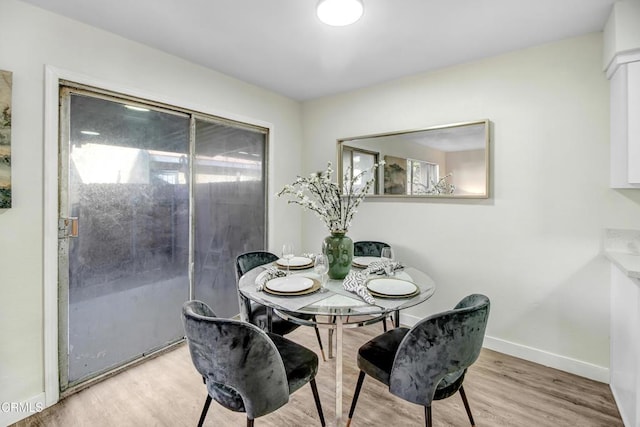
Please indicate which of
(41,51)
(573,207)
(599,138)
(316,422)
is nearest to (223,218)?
(41,51)

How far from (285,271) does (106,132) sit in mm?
1642

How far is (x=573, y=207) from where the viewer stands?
2.25 meters

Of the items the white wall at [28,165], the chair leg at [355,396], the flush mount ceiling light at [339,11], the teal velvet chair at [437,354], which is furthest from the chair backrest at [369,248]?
the white wall at [28,165]

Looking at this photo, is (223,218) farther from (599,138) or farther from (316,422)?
(599,138)

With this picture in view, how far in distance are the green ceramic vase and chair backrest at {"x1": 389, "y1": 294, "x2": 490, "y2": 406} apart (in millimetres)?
665

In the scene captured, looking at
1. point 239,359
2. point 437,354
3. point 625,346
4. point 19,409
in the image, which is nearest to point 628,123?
point 625,346

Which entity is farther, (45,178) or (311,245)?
(311,245)

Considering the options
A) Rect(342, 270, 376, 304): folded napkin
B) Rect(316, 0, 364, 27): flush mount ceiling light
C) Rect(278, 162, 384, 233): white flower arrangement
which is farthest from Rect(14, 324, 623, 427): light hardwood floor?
Rect(316, 0, 364, 27): flush mount ceiling light

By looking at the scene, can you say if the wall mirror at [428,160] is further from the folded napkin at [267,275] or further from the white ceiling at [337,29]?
the folded napkin at [267,275]

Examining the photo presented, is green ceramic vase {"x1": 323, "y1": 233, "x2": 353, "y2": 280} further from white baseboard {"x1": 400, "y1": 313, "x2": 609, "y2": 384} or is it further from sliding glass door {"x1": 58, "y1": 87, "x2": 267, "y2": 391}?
white baseboard {"x1": 400, "y1": 313, "x2": 609, "y2": 384}

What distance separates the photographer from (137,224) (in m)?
2.39

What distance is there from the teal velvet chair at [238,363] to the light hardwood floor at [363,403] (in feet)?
2.03

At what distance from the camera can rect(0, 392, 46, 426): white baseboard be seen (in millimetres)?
1757

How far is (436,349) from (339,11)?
1.87 metres
